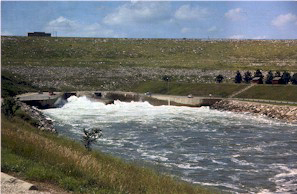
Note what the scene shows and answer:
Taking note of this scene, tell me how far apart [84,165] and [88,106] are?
5409cm

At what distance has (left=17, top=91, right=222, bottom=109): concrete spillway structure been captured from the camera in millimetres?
62503

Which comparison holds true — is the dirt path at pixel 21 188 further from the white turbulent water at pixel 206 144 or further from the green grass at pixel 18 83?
the green grass at pixel 18 83

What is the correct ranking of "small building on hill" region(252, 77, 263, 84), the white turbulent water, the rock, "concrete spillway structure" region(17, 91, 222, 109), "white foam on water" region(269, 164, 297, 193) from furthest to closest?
"small building on hill" region(252, 77, 263, 84)
"concrete spillway structure" region(17, 91, 222, 109)
the rock
the white turbulent water
"white foam on water" region(269, 164, 297, 193)

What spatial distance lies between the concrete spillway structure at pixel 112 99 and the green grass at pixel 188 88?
6217 mm

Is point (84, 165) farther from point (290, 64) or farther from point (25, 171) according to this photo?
point (290, 64)

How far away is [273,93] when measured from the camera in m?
66.0

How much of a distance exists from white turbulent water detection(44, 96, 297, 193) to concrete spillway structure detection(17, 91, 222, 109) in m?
7.09

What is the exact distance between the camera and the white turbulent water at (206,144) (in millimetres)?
22656

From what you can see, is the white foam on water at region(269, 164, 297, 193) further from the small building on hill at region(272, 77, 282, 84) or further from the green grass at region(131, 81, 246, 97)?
the small building on hill at region(272, 77, 282, 84)

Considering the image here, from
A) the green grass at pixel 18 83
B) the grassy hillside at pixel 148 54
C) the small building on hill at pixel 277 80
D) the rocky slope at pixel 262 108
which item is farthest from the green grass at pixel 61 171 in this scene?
the grassy hillside at pixel 148 54

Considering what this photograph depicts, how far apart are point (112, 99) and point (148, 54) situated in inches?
2195

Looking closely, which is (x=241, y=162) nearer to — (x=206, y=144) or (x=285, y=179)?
(x=285, y=179)

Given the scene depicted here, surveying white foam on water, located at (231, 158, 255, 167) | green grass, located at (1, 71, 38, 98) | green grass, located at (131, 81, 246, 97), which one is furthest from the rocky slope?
green grass, located at (1, 71, 38, 98)

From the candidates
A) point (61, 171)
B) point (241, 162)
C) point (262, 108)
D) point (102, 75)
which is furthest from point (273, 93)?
point (61, 171)
